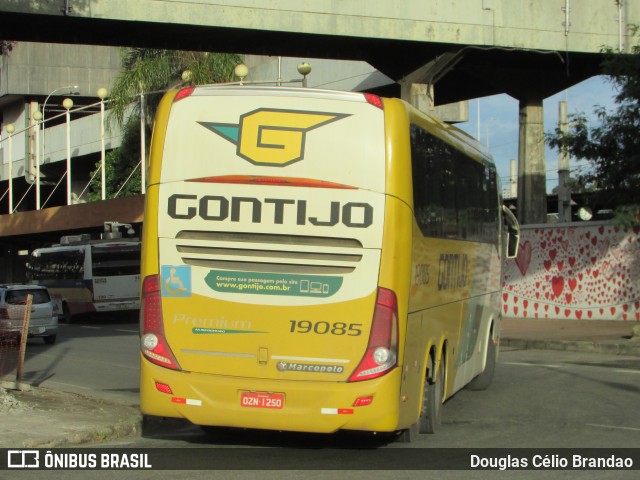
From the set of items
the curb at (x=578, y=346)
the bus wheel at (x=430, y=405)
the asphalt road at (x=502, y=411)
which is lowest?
the curb at (x=578, y=346)


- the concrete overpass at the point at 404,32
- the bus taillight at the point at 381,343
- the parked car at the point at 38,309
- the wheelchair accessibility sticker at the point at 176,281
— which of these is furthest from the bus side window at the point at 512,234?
the parked car at the point at 38,309

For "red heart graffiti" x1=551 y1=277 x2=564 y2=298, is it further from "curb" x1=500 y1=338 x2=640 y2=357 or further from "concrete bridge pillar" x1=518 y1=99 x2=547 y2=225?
"curb" x1=500 y1=338 x2=640 y2=357

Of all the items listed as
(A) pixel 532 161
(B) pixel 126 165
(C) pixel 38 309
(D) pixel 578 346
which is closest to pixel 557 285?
(A) pixel 532 161

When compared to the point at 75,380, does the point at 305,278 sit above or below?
above

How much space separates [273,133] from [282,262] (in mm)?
1222

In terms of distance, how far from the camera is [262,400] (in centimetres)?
895

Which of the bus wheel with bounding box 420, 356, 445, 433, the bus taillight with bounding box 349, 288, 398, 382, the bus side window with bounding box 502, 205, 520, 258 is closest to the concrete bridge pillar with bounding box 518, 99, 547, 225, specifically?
the bus side window with bounding box 502, 205, 520, 258

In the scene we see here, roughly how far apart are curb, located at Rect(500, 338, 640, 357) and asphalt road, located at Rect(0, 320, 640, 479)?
0.37 m

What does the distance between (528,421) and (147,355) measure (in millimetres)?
4938

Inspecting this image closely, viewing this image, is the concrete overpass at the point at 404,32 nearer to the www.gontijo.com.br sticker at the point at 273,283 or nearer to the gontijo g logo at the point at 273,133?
the gontijo g logo at the point at 273,133

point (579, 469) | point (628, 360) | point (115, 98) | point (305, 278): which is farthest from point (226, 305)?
point (115, 98)

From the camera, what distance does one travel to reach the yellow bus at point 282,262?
8898 millimetres

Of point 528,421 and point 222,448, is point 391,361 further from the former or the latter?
point 528,421

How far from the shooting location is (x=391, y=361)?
8875mm
